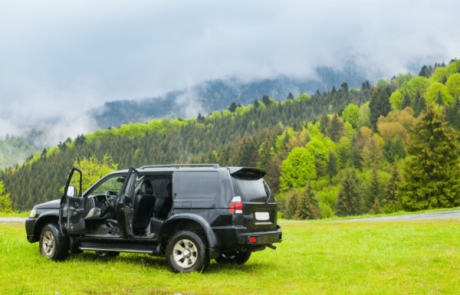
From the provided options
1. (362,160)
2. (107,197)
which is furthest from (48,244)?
(362,160)

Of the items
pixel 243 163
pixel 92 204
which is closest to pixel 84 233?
pixel 92 204

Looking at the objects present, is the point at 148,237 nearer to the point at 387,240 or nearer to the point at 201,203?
the point at 201,203

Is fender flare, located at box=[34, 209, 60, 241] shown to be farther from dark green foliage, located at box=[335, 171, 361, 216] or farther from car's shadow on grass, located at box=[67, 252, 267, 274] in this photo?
dark green foliage, located at box=[335, 171, 361, 216]

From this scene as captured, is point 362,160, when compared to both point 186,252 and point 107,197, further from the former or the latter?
point 186,252

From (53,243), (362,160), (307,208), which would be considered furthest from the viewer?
(362,160)

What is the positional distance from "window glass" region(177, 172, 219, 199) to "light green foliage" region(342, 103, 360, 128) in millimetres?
153560

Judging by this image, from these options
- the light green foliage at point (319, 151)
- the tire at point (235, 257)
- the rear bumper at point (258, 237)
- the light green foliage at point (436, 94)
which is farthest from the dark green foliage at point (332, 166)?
the rear bumper at point (258, 237)

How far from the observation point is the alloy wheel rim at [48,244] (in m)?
9.55

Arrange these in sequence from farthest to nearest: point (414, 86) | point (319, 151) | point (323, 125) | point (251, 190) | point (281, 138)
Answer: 1. point (414, 86)
2. point (323, 125)
3. point (281, 138)
4. point (319, 151)
5. point (251, 190)

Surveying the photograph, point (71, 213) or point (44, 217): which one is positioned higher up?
point (71, 213)

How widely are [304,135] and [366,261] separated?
135 m

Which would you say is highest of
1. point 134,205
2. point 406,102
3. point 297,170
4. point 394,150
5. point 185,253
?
point 406,102

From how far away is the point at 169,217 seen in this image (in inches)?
336

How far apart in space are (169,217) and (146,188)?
1285mm
